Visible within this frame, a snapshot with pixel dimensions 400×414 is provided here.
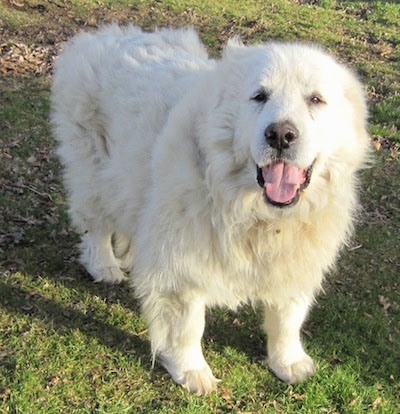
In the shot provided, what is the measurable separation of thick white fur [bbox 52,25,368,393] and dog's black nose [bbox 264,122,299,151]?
33 millimetres

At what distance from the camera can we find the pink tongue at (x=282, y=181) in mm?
2875

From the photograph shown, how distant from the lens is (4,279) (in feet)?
14.2

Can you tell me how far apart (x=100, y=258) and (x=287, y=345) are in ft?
4.87

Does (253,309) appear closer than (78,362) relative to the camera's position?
No

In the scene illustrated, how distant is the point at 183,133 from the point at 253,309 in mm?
1575

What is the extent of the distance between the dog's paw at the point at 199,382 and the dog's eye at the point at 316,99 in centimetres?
169

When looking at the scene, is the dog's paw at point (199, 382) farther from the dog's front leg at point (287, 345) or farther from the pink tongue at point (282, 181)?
the pink tongue at point (282, 181)

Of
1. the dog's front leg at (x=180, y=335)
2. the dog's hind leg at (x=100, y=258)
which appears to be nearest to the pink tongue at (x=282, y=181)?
the dog's front leg at (x=180, y=335)

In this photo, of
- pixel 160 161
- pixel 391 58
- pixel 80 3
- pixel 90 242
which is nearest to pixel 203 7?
pixel 80 3

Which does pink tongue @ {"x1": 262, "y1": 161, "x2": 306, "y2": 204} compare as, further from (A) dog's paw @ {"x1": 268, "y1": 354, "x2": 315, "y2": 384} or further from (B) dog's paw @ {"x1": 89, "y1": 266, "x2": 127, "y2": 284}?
(B) dog's paw @ {"x1": 89, "y1": 266, "x2": 127, "y2": 284}

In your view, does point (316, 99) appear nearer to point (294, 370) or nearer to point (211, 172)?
point (211, 172)

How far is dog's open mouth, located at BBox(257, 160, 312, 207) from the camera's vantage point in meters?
2.88

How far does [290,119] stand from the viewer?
2805 mm

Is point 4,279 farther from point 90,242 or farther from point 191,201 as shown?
point 191,201
